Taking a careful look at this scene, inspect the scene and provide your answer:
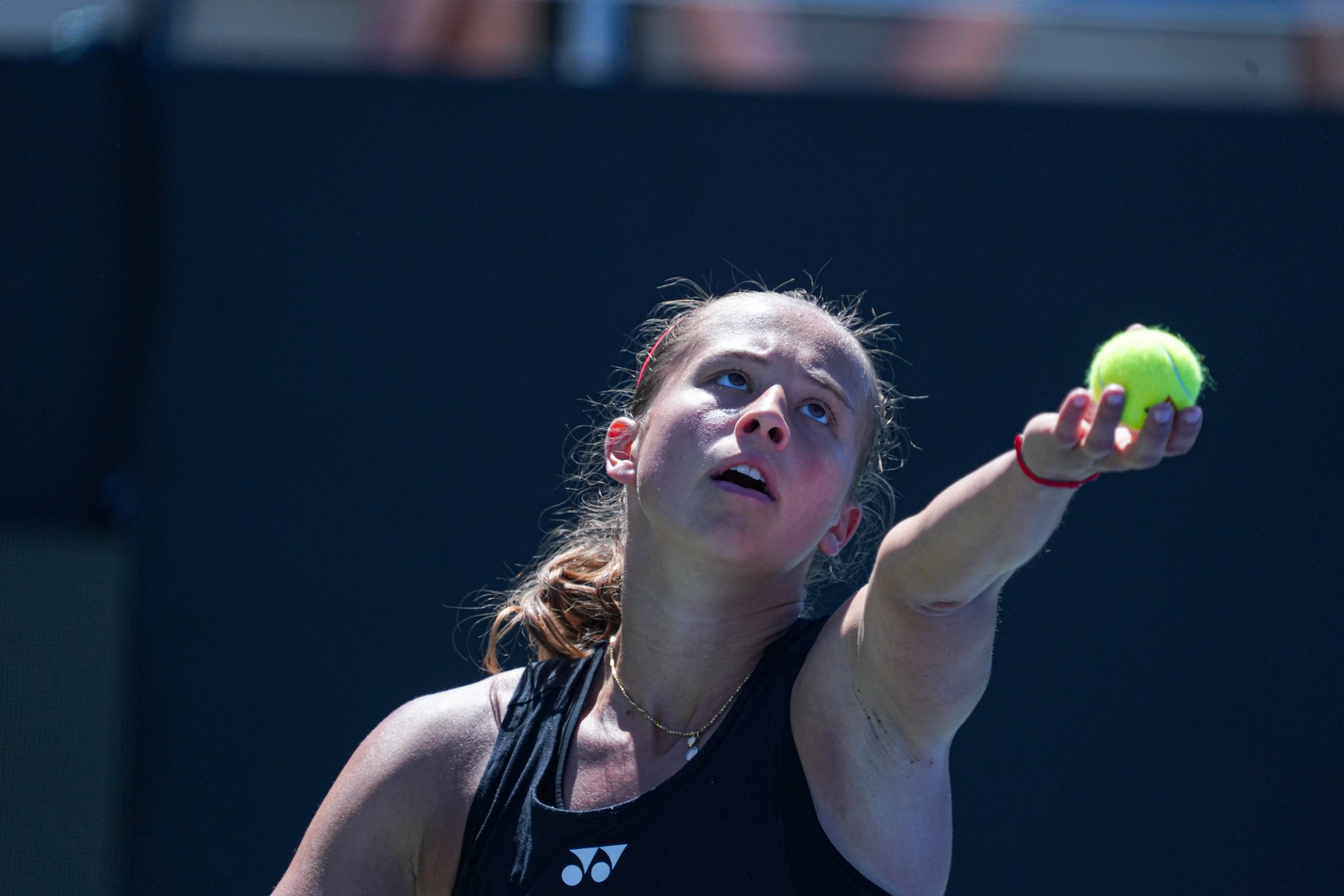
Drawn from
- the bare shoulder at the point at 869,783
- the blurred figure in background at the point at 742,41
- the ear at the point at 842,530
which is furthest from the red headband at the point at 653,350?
the blurred figure in background at the point at 742,41

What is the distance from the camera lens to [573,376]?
3197 mm

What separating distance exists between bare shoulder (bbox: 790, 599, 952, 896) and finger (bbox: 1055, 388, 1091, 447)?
0.36m

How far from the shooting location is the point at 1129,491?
3.12m

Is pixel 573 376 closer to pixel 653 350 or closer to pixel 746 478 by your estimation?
pixel 653 350

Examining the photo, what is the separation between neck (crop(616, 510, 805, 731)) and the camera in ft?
4.96

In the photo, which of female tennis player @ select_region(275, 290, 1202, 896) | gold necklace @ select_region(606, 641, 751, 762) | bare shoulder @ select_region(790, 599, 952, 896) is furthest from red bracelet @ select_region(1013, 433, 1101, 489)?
gold necklace @ select_region(606, 641, 751, 762)

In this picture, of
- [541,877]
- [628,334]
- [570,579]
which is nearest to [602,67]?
[628,334]

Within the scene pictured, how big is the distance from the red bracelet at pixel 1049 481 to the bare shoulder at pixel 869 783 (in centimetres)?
30

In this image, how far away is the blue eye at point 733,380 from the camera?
5.06 feet

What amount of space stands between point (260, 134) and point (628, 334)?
1065mm

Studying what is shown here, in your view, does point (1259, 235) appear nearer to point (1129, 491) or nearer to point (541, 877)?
point (1129, 491)

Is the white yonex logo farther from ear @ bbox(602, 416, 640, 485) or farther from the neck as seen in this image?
ear @ bbox(602, 416, 640, 485)

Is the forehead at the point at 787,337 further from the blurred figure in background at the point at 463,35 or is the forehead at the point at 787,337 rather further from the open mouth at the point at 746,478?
the blurred figure in background at the point at 463,35

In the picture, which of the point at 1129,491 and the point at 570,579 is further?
the point at 1129,491
